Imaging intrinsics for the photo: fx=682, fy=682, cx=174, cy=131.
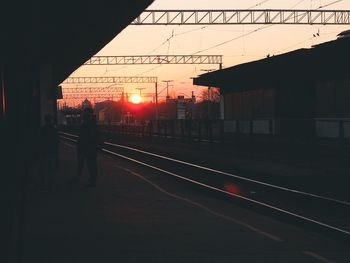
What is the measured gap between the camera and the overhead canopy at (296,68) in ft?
98.7

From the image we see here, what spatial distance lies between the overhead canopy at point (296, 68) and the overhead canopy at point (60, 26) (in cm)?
1016

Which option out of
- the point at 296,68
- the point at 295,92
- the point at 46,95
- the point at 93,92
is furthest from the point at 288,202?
the point at 93,92

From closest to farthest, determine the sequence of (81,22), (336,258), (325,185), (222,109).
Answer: (336,258) < (325,185) < (81,22) < (222,109)

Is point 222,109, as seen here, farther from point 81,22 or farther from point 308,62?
point 81,22

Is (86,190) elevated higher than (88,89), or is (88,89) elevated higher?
(88,89)

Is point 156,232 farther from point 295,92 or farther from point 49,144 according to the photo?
point 295,92

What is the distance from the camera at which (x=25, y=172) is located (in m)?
5.20

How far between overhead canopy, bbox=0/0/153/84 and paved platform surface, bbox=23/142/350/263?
7.51 feet

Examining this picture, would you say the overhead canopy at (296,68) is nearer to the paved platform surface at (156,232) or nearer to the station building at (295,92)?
the station building at (295,92)

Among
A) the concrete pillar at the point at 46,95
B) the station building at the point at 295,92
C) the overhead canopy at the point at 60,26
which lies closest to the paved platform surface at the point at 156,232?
the overhead canopy at the point at 60,26

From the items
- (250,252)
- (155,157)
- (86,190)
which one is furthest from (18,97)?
(155,157)

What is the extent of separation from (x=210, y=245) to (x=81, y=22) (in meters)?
12.1

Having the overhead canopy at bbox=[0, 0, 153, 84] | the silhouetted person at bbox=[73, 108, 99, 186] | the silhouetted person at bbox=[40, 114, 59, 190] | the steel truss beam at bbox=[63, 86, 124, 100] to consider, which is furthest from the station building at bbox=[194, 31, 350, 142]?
the steel truss beam at bbox=[63, 86, 124, 100]

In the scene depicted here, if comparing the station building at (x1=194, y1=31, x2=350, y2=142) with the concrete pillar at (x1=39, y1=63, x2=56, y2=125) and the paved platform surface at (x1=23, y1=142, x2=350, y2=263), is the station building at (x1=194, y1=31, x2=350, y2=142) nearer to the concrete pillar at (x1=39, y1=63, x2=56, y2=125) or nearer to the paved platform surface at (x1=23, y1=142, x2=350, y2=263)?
the concrete pillar at (x1=39, y1=63, x2=56, y2=125)
